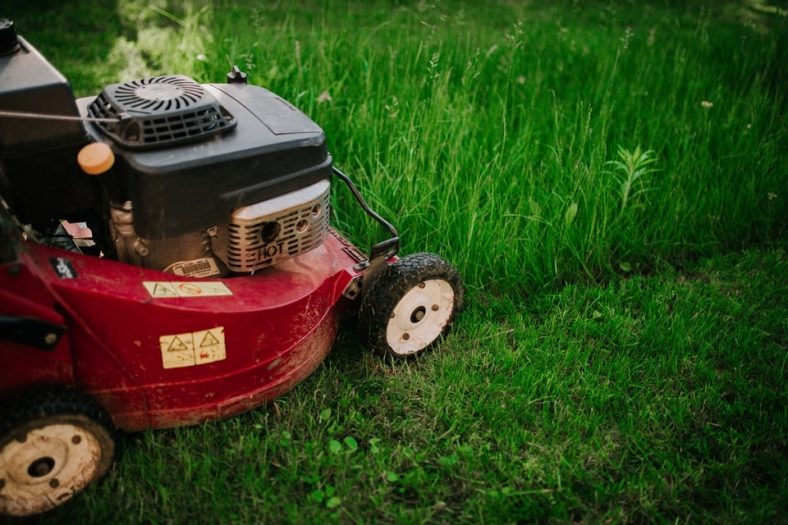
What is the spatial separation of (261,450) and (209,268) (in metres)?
0.57

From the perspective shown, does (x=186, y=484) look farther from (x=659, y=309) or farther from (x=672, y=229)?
(x=672, y=229)

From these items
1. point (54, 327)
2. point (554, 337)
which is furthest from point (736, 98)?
point (54, 327)

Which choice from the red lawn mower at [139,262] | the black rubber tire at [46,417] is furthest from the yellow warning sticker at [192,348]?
the black rubber tire at [46,417]

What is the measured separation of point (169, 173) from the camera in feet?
6.08

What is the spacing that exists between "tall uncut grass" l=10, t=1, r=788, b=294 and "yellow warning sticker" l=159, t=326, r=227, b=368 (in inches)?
43.4

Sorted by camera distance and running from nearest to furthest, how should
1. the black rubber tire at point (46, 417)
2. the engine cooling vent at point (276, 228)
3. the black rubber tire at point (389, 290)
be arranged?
1. the black rubber tire at point (46, 417)
2. the engine cooling vent at point (276, 228)
3. the black rubber tire at point (389, 290)

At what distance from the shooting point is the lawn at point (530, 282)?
2109 millimetres

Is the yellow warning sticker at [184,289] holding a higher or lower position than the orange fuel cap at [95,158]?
lower

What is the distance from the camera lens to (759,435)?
7.80 feet

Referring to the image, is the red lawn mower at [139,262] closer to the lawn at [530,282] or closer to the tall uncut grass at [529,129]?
the lawn at [530,282]

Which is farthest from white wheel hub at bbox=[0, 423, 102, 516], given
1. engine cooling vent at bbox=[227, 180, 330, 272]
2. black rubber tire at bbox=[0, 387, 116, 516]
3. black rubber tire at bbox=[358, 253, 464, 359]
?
black rubber tire at bbox=[358, 253, 464, 359]

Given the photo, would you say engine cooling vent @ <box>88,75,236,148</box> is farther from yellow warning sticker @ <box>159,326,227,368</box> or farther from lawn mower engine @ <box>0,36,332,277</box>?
yellow warning sticker @ <box>159,326,227,368</box>

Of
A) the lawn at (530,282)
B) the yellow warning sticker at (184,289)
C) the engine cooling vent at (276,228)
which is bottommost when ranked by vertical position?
the lawn at (530,282)

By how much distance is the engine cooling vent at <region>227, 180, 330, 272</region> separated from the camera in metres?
2.03
